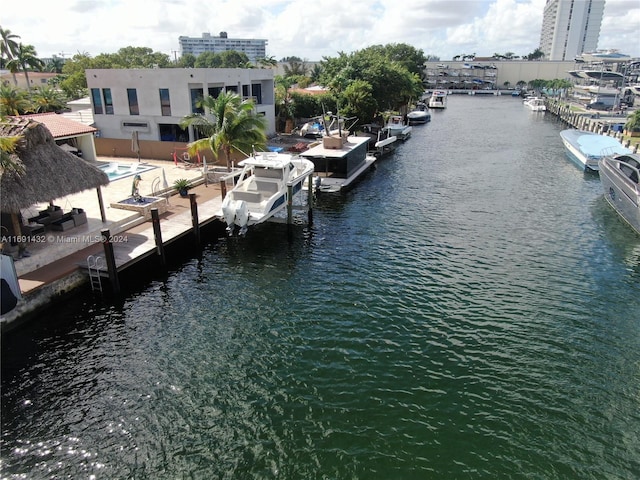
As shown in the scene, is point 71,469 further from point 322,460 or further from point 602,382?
point 602,382

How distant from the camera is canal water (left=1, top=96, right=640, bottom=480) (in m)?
12.0

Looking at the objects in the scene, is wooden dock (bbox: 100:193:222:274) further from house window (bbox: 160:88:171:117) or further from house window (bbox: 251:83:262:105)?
house window (bbox: 251:83:262:105)

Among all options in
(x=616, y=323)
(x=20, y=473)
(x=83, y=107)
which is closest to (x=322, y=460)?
(x=20, y=473)

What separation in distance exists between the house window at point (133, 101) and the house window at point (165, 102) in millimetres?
2467

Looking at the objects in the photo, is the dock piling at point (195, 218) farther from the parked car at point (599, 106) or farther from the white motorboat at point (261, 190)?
the parked car at point (599, 106)

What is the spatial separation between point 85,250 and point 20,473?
11914mm

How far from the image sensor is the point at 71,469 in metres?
11.5

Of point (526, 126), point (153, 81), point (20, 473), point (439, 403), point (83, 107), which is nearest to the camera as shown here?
point (20, 473)

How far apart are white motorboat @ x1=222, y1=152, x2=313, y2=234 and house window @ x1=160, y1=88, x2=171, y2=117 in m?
14.9

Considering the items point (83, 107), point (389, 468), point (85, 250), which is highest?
point (83, 107)

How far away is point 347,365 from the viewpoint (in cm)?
1549

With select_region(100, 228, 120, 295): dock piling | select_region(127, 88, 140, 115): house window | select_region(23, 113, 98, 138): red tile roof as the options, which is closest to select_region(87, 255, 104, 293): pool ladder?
select_region(100, 228, 120, 295): dock piling

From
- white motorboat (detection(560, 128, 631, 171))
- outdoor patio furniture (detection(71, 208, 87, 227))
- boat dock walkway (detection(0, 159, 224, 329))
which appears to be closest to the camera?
boat dock walkway (detection(0, 159, 224, 329))

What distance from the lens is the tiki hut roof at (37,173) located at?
60.0 ft
